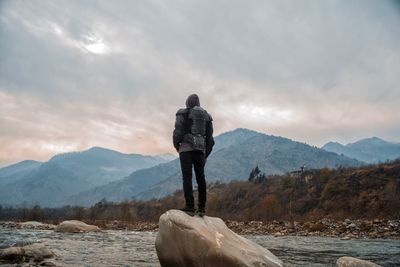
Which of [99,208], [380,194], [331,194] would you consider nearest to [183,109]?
[380,194]

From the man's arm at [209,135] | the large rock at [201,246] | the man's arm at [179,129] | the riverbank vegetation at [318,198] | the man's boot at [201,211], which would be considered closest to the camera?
the large rock at [201,246]

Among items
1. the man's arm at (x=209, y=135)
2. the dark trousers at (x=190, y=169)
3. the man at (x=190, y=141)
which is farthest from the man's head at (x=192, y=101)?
the dark trousers at (x=190, y=169)

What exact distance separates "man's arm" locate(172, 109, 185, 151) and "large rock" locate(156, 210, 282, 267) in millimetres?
1775

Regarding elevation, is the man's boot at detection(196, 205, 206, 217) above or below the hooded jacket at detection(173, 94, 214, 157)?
below

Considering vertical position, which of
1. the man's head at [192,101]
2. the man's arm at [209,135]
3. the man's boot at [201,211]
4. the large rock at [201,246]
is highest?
the man's head at [192,101]

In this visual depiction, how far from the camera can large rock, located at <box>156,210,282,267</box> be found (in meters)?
9.07

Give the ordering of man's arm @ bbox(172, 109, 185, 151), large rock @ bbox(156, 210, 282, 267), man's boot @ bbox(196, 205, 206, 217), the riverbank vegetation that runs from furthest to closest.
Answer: the riverbank vegetation, man's boot @ bbox(196, 205, 206, 217), man's arm @ bbox(172, 109, 185, 151), large rock @ bbox(156, 210, 282, 267)

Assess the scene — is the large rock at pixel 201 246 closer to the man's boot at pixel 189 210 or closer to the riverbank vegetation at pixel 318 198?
the man's boot at pixel 189 210

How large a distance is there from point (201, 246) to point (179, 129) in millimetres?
2919

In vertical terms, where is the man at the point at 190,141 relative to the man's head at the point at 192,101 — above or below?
below

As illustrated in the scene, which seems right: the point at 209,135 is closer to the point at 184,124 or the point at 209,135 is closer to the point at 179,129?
the point at 184,124

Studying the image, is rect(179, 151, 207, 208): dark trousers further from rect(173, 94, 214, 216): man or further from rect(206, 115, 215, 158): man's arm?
rect(206, 115, 215, 158): man's arm

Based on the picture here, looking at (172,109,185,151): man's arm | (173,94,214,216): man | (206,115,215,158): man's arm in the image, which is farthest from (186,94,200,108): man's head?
(206,115,215,158): man's arm

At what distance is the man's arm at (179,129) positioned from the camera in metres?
10.1
